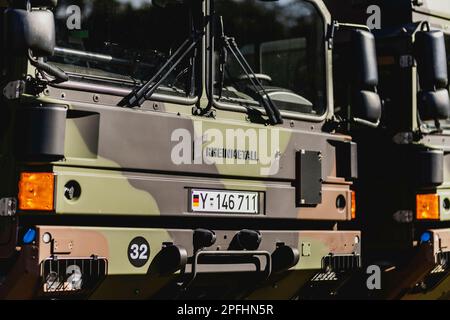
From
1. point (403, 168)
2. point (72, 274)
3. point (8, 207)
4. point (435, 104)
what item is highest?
point (435, 104)

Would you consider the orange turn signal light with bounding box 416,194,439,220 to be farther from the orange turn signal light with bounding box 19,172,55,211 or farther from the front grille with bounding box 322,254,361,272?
the orange turn signal light with bounding box 19,172,55,211

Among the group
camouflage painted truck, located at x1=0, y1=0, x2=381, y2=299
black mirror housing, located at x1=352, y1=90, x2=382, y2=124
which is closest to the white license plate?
camouflage painted truck, located at x1=0, y1=0, x2=381, y2=299

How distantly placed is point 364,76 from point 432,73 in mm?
577

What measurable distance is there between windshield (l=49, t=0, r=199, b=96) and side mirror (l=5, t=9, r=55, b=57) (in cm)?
54

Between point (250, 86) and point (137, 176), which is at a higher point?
point (250, 86)

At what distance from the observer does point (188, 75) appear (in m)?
6.46

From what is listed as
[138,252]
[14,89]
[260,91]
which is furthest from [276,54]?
[14,89]

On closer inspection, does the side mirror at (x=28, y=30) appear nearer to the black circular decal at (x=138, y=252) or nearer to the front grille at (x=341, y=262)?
the black circular decal at (x=138, y=252)

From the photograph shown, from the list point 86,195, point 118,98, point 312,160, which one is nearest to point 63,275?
point 86,195

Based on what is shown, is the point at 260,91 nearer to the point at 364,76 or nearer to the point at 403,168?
the point at 364,76

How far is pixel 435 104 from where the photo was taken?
7379 mm

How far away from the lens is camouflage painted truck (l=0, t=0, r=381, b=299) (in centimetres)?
552
